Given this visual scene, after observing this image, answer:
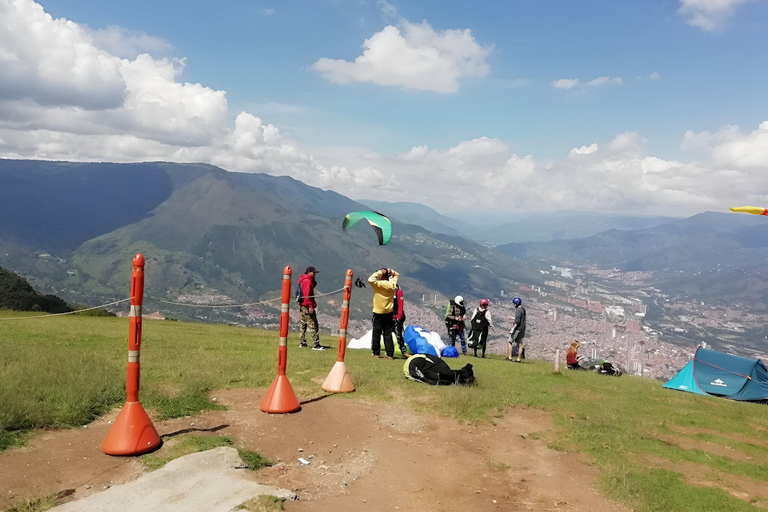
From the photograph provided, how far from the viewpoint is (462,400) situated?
11.0m

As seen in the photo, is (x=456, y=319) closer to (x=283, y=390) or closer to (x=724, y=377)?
(x=724, y=377)

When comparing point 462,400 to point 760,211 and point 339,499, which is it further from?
point 760,211

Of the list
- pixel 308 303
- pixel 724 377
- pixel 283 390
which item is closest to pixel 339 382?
→ pixel 283 390

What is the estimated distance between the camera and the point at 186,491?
5922 mm

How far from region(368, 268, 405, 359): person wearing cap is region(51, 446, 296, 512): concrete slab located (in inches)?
371

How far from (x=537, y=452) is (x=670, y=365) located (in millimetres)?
184596

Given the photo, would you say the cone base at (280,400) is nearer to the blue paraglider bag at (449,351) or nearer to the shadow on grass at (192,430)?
the shadow on grass at (192,430)

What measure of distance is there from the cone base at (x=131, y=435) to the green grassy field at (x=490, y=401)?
1304mm

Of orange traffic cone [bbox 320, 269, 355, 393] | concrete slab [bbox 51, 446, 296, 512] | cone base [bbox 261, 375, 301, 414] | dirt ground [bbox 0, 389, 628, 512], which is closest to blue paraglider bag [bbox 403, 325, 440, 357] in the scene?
orange traffic cone [bbox 320, 269, 355, 393]

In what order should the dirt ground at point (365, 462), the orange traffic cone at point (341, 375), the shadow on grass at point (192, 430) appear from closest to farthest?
the dirt ground at point (365, 462), the shadow on grass at point (192, 430), the orange traffic cone at point (341, 375)

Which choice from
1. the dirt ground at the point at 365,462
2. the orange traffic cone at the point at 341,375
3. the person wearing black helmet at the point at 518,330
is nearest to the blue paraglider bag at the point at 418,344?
the person wearing black helmet at the point at 518,330

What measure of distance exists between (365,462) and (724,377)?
17.3 metres

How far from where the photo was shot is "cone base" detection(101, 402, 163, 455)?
6959mm

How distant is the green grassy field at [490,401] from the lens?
759 centimetres
